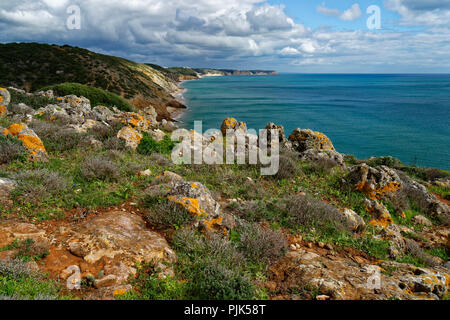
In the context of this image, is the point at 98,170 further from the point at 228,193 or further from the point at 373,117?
the point at 373,117

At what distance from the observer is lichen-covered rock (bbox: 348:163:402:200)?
857 centimetres

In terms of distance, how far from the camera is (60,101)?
20.2 m

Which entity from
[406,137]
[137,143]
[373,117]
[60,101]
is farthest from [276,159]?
[373,117]

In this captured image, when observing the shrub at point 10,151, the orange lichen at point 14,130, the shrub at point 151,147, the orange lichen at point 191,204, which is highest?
the orange lichen at point 14,130

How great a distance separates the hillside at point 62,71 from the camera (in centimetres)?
4543

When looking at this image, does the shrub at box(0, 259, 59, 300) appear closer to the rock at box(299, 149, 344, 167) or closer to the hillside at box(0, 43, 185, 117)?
the rock at box(299, 149, 344, 167)

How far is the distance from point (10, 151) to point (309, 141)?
1406cm

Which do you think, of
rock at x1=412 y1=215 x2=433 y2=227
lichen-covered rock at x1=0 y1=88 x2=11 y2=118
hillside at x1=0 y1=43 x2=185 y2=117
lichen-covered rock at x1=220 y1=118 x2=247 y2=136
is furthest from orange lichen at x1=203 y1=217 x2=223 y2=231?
hillside at x1=0 y1=43 x2=185 y2=117

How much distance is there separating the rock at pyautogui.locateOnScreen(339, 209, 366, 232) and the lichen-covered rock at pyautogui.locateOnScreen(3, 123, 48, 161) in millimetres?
9020

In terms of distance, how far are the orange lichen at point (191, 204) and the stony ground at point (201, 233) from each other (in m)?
0.02

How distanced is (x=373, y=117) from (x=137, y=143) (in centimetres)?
5441

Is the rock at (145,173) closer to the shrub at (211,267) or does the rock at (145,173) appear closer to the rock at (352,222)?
the shrub at (211,267)

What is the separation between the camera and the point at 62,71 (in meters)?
49.4

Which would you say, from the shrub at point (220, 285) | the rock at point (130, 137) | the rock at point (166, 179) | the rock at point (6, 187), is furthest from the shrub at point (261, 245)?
the rock at point (130, 137)
